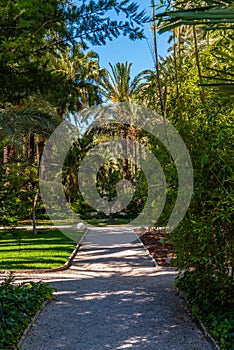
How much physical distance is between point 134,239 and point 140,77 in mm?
14882

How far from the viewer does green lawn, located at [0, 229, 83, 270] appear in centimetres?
1065

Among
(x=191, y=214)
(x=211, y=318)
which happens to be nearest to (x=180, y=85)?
(x=191, y=214)

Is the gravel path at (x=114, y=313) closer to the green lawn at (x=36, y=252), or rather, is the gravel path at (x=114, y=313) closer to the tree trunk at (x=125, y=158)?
the green lawn at (x=36, y=252)

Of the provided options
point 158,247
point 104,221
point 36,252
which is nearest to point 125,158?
point 104,221

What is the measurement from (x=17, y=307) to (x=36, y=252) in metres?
7.14

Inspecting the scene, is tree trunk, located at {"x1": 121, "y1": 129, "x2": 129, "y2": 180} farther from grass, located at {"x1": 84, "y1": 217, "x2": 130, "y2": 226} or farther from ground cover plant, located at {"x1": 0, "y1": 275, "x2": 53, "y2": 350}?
ground cover plant, located at {"x1": 0, "y1": 275, "x2": 53, "y2": 350}

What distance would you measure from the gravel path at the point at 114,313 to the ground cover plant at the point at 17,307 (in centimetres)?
16

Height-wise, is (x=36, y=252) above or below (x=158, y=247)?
above

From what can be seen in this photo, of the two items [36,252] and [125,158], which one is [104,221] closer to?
[125,158]

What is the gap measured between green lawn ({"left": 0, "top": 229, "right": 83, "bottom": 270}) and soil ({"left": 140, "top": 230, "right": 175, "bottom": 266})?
2536 millimetres

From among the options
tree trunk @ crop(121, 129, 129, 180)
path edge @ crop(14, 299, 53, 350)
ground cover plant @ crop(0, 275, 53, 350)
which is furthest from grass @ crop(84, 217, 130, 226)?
path edge @ crop(14, 299, 53, 350)

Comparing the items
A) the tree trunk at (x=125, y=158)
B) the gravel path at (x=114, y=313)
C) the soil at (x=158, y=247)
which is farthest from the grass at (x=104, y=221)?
the gravel path at (x=114, y=313)

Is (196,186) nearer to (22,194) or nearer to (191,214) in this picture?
(191,214)

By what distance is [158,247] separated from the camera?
46.8 feet
